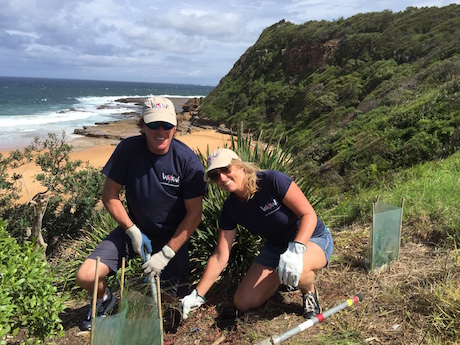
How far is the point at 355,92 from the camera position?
24.9 m

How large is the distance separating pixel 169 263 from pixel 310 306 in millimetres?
1173

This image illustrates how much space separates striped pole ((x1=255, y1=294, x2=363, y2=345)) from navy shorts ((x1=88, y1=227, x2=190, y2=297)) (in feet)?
2.95

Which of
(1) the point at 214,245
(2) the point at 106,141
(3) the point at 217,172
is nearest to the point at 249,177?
(3) the point at 217,172

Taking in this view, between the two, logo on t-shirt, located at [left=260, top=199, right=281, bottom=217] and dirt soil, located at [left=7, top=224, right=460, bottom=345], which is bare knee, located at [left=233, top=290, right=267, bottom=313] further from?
logo on t-shirt, located at [left=260, top=199, right=281, bottom=217]

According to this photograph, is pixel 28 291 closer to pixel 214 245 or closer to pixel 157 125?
pixel 157 125

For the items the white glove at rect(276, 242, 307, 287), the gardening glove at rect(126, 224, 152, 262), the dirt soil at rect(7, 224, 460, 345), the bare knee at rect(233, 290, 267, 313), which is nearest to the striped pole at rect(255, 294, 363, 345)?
the dirt soil at rect(7, 224, 460, 345)

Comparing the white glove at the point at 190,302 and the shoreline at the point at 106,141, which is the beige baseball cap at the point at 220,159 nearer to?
the white glove at the point at 190,302

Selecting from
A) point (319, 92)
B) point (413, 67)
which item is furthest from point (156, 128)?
point (319, 92)

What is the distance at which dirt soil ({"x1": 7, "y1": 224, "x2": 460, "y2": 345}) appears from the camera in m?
Result: 2.67

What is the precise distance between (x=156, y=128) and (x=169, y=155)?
24 centimetres

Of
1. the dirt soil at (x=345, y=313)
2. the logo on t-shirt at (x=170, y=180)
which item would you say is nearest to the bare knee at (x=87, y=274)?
the dirt soil at (x=345, y=313)

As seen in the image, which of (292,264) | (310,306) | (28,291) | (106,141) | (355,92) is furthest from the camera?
(106,141)

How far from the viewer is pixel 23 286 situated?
2191mm

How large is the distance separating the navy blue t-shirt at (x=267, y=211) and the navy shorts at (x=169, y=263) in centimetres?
48
